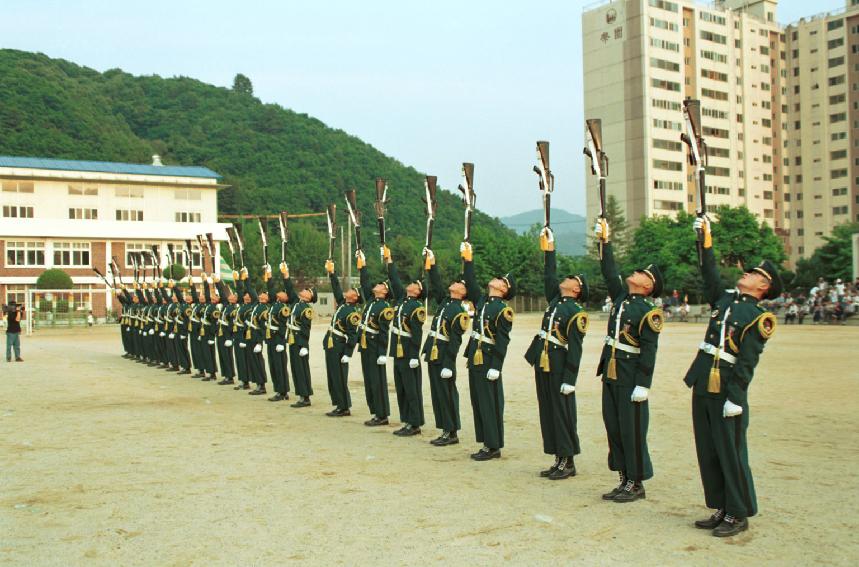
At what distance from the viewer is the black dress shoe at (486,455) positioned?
9242 millimetres

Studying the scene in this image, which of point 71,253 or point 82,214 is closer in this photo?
point 71,253

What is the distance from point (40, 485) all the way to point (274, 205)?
3338 inches

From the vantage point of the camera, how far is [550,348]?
857cm

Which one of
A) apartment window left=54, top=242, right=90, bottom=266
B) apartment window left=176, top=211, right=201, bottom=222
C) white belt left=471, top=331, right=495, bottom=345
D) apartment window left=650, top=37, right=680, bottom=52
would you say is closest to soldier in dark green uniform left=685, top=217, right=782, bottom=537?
white belt left=471, top=331, right=495, bottom=345

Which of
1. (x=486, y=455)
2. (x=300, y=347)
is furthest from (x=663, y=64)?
(x=486, y=455)

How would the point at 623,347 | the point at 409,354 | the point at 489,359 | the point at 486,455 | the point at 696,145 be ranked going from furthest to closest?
the point at 409,354 → the point at 489,359 → the point at 486,455 → the point at 623,347 → the point at 696,145

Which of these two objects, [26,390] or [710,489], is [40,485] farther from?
[26,390]

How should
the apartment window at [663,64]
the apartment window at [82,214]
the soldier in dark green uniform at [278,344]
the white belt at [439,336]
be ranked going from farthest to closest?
the apartment window at [663,64] → the apartment window at [82,214] → the soldier in dark green uniform at [278,344] → the white belt at [439,336]

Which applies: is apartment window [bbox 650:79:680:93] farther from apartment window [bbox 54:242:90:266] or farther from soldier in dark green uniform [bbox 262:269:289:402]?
soldier in dark green uniform [bbox 262:269:289:402]

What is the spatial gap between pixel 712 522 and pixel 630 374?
60.9 inches

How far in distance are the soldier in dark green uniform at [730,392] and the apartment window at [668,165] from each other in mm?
79924

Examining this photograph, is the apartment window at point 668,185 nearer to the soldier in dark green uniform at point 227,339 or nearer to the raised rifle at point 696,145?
the soldier in dark green uniform at point 227,339

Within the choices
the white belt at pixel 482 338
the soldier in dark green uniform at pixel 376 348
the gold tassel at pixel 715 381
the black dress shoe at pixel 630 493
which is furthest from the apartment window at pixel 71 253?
the gold tassel at pixel 715 381

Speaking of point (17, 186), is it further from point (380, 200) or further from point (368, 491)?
point (368, 491)
